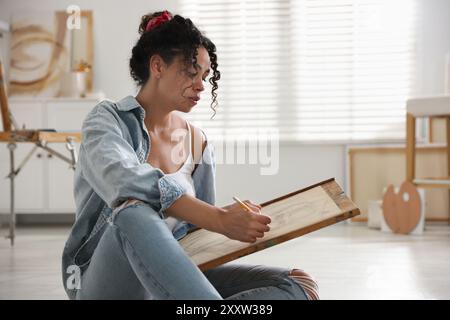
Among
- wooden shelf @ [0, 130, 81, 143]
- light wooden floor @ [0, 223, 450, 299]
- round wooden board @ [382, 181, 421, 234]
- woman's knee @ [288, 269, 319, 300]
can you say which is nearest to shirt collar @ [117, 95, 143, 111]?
woman's knee @ [288, 269, 319, 300]

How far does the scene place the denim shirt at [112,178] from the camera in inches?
47.7

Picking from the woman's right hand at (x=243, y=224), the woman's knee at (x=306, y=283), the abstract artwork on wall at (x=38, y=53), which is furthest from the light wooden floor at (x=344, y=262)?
the abstract artwork on wall at (x=38, y=53)

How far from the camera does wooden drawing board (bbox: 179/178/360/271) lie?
116 centimetres

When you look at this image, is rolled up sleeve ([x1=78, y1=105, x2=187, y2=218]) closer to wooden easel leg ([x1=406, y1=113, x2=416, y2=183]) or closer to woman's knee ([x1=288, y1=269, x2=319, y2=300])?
woman's knee ([x1=288, y1=269, x2=319, y2=300])

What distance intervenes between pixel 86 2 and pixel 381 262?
351 cm

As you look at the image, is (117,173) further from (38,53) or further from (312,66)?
(38,53)

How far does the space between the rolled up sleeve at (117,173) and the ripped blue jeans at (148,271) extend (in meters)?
0.04

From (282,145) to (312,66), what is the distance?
0.68 metres

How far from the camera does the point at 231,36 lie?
5.33 m

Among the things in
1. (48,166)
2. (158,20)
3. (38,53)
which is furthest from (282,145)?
(158,20)

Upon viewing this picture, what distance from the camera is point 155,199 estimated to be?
1.21 metres

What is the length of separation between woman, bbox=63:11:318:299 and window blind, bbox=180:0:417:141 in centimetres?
371

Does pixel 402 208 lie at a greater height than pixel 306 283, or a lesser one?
lesser

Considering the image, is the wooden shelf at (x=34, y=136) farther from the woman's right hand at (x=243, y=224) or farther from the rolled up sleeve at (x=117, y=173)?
the woman's right hand at (x=243, y=224)
